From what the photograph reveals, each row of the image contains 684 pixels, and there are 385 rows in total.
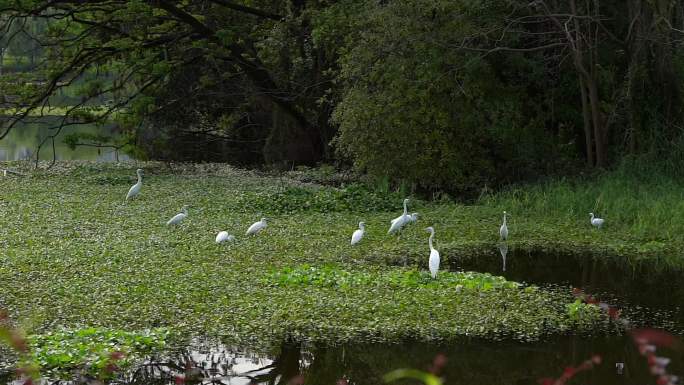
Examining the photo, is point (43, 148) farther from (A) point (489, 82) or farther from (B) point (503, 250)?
(B) point (503, 250)

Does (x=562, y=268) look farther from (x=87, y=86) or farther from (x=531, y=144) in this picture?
(x=87, y=86)

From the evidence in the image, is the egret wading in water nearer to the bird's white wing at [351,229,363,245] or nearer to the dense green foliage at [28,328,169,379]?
the bird's white wing at [351,229,363,245]

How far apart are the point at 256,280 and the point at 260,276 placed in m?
0.24

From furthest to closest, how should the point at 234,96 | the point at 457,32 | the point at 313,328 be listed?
the point at 234,96, the point at 457,32, the point at 313,328

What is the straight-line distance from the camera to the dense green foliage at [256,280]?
28.1ft

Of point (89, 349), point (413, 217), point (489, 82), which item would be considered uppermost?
A: point (489, 82)

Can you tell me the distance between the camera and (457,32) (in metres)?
17.6

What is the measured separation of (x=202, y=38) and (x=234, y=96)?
12.6 ft

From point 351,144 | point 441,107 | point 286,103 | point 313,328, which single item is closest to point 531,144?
point 441,107

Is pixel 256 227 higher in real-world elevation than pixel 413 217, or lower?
higher

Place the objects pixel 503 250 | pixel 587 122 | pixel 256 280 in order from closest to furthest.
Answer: pixel 256 280 < pixel 503 250 < pixel 587 122

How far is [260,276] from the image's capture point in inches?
409

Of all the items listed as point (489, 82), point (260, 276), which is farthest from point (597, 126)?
point (260, 276)

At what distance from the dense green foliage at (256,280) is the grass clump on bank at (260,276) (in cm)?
2
